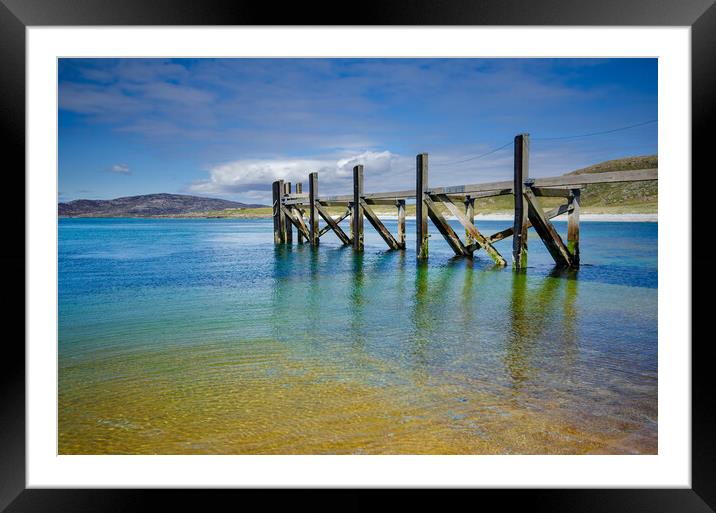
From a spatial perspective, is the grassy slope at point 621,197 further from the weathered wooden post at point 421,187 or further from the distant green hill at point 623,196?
the weathered wooden post at point 421,187

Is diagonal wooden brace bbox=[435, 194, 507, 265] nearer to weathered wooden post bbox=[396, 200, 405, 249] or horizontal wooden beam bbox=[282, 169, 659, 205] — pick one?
horizontal wooden beam bbox=[282, 169, 659, 205]

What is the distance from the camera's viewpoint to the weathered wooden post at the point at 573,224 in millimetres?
11766

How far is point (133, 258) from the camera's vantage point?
19.7 m

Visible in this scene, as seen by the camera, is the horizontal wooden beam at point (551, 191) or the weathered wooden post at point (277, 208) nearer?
the horizontal wooden beam at point (551, 191)

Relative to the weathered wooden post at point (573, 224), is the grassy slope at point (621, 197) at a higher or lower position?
higher

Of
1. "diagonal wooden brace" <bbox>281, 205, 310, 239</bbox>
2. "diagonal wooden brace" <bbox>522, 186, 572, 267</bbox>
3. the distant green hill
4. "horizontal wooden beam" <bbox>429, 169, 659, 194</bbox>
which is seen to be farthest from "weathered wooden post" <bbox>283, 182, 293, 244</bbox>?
the distant green hill

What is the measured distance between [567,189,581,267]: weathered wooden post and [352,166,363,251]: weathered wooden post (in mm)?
8338

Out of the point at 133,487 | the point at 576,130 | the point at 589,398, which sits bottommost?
the point at 133,487

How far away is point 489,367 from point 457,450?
1738 mm

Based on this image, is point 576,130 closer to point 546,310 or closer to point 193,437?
point 546,310

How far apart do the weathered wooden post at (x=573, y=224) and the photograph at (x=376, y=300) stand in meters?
0.05

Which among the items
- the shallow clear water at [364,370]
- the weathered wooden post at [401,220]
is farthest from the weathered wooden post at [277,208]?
the shallow clear water at [364,370]

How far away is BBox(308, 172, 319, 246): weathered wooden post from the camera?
70.1ft
